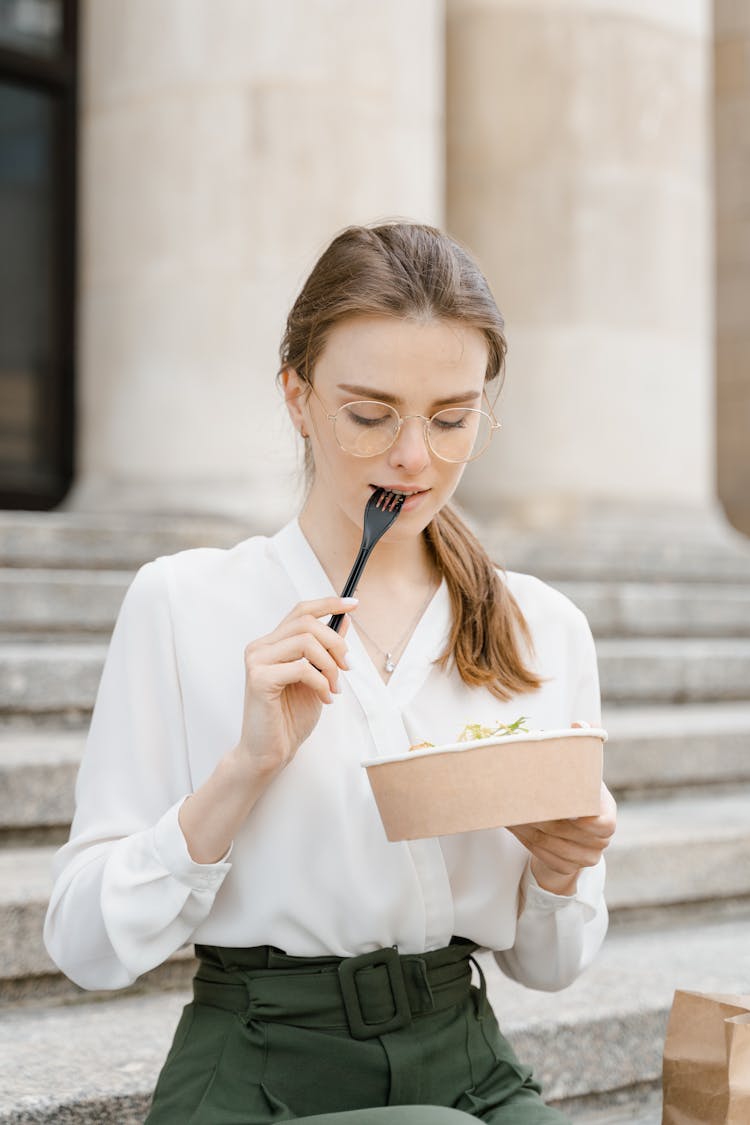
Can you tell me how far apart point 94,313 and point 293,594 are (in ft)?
14.3

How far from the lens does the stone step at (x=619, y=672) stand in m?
3.71

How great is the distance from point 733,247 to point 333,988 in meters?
8.10

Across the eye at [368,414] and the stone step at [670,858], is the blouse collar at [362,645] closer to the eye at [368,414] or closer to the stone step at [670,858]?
the eye at [368,414]

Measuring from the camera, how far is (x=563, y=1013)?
2.82 metres

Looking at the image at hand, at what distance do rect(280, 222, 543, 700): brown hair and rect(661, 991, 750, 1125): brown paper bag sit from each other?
0.48 m

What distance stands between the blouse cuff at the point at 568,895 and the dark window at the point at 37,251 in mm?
5493

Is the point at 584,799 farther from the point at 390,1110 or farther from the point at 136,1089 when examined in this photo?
the point at 136,1089

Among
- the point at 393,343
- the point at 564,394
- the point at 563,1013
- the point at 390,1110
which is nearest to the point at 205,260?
the point at 564,394

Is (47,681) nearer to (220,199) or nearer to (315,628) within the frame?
(315,628)

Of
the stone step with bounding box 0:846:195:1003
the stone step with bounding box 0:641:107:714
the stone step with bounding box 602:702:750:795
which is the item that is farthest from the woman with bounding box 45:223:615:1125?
the stone step with bounding box 602:702:750:795

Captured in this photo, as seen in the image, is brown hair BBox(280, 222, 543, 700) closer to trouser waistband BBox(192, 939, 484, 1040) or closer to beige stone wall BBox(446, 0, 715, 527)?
trouser waistband BBox(192, 939, 484, 1040)

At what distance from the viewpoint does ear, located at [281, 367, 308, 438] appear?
1.96 metres

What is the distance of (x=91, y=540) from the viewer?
4.70m

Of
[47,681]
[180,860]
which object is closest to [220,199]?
[47,681]
